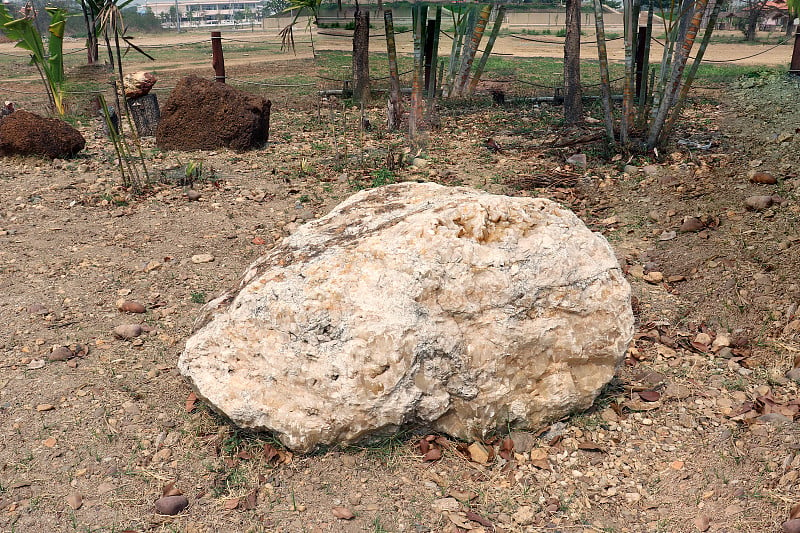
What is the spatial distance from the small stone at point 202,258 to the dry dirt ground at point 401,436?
3 cm

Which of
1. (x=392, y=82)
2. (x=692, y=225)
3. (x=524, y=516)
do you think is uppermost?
(x=392, y=82)

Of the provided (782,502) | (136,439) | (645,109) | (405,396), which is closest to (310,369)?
(405,396)

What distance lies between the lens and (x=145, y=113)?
27.1 ft

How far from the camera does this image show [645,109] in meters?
6.98

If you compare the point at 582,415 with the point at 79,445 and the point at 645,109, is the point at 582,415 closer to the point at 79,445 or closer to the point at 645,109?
the point at 79,445

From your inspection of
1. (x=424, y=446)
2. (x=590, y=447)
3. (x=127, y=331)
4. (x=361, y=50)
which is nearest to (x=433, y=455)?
(x=424, y=446)

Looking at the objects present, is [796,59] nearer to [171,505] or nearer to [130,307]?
[130,307]

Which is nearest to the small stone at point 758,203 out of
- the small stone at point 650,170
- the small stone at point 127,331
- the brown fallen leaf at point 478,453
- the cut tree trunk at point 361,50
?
the small stone at point 650,170

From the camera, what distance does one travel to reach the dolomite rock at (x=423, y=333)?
8.61 feet

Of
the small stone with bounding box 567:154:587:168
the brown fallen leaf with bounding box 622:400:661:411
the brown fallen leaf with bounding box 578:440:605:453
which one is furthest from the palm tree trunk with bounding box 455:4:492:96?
the brown fallen leaf with bounding box 578:440:605:453

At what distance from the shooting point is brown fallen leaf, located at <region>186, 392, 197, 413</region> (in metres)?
3.10

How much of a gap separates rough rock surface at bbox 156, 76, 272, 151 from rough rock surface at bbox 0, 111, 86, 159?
38.2 inches

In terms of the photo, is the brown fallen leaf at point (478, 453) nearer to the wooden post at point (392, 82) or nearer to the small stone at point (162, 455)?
the small stone at point (162, 455)

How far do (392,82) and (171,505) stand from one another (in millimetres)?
6310
